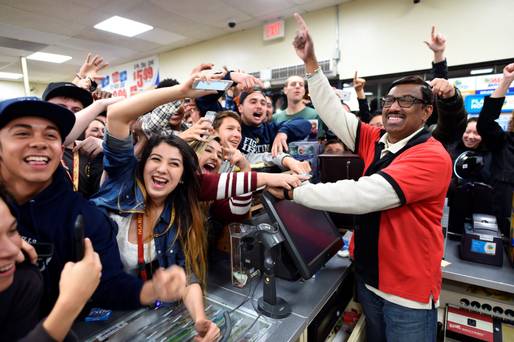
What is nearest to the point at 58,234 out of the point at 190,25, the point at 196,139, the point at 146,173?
the point at 146,173

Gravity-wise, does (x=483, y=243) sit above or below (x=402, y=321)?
above

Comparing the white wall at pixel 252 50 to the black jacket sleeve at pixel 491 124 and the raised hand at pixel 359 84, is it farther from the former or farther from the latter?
the black jacket sleeve at pixel 491 124

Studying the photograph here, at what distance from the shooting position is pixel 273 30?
5254 mm

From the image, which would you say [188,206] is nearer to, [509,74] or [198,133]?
[198,133]

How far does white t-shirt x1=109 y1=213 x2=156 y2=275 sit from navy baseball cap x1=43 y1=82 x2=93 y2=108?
81 cm

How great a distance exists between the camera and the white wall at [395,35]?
12.0ft

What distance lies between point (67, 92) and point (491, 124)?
Answer: 8.76ft

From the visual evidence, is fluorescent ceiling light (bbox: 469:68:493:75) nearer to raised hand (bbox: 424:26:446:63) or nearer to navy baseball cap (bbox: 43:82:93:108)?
raised hand (bbox: 424:26:446:63)

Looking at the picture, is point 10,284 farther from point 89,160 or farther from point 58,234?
point 89,160

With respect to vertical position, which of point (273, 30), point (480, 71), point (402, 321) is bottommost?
point (402, 321)

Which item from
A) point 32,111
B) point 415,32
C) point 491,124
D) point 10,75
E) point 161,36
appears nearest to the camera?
point 32,111

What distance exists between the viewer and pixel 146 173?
1.20 meters

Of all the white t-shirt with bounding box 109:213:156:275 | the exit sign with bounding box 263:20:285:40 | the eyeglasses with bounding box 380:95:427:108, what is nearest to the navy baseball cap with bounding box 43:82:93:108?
the white t-shirt with bounding box 109:213:156:275

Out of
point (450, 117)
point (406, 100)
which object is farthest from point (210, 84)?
point (450, 117)
